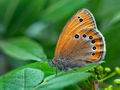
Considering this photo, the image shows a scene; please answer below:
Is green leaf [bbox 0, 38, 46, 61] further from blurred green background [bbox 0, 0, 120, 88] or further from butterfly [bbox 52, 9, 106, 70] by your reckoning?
butterfly [bbox 52, 9, 106, 70]

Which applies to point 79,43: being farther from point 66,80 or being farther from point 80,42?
point 66,80

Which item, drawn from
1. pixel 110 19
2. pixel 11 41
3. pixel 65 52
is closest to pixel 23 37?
pixel 11 41

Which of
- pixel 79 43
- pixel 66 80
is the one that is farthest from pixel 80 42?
pixel 66 80

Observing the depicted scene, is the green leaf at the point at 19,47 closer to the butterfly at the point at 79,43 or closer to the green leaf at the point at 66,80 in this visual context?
the butterfly at the point at 79,43

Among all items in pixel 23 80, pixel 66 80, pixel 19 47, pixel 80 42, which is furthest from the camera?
pixel 19 47

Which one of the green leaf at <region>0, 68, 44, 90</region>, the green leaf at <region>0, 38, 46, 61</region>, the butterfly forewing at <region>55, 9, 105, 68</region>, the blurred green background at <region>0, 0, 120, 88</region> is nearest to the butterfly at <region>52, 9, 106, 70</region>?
the butterfly forewing at <region>55, 9, 105, 68</region>

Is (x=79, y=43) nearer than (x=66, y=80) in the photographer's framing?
No
